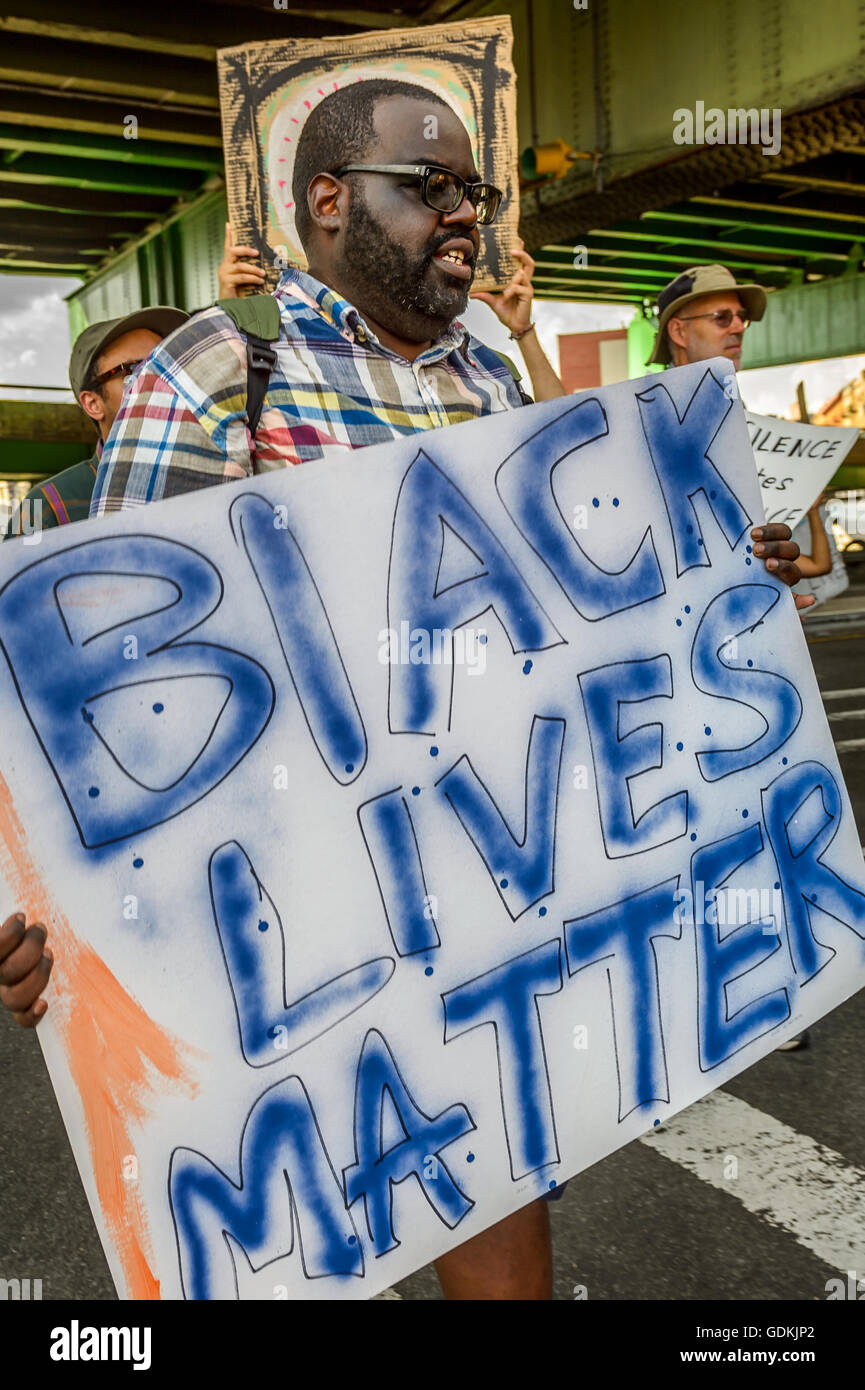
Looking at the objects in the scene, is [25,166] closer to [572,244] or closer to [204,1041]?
[572,244]

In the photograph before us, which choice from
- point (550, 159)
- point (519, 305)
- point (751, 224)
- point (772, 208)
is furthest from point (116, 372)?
point (751, 224)

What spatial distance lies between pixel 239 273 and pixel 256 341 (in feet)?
2.61

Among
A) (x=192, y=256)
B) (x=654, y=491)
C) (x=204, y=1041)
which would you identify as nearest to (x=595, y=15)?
(x=192, y=256)

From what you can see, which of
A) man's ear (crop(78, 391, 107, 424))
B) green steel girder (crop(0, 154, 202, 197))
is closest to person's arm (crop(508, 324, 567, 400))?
man's ear (crop(78, 391, 107, 424))

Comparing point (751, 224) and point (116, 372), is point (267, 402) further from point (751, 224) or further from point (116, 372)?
point (751, 224)

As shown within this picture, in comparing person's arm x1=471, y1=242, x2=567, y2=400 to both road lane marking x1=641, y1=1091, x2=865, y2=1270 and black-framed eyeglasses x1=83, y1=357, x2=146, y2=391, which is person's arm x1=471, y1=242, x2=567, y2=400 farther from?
road lane marking x1=641, y1=1091, x2=865, y2=1270

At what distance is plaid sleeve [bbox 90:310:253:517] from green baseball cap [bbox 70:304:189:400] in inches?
91.3

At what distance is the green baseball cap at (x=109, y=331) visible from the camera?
3750mm

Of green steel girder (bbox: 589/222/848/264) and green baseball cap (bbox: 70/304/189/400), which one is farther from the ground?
green steel girder (bbox: 589/222/848/264)

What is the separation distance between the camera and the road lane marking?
2.62 m

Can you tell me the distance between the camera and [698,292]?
11.6ft

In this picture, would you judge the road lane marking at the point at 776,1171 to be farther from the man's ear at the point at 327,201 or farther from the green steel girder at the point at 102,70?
the green steel girder at the point at 102,70

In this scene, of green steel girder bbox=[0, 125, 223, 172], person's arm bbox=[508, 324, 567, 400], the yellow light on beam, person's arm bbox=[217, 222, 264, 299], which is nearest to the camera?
person's arm bbox=[217, 222, 264, 299]

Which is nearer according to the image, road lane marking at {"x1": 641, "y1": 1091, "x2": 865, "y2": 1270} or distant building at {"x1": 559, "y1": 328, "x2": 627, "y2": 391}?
road lane marking at {"x1": 641, "y1": 1091, "x2": 865, "y2": 1270}
